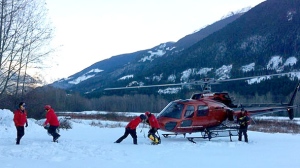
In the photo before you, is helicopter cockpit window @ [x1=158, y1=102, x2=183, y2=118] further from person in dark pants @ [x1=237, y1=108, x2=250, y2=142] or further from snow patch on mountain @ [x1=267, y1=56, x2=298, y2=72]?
snow patch on mountain @ [x1=267, y1=56, x2=298, y2=72]

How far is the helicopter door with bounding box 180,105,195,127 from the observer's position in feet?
52.7

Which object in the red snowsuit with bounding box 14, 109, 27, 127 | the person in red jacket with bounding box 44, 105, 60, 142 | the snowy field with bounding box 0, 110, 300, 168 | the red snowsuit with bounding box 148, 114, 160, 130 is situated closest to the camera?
the snowy field with bounding box 0, 110, 300, 168

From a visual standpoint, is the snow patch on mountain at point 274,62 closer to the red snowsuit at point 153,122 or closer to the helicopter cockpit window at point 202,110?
the helicopter cockpit window at point 202,110

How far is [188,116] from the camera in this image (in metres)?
16.2

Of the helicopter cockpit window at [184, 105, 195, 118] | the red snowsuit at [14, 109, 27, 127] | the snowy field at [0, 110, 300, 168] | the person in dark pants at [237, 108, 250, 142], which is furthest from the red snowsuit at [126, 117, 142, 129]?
the person in dark pants at [237, 108, 250, 142]

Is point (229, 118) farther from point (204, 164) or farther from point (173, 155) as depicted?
point (204, 164)

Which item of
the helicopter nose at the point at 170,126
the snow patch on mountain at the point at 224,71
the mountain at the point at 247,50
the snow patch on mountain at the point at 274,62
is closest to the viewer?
the helicopter nose at the point at 170,126

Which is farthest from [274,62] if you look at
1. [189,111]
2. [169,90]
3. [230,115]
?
[189,111]

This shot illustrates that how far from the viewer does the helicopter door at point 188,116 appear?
16.1 m

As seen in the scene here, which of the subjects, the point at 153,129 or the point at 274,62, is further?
the point at 274,62

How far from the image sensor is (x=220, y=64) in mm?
133625

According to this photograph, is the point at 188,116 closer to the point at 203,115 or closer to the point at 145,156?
the point at 203,115

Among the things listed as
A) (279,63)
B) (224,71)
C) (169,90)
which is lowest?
(169,90)

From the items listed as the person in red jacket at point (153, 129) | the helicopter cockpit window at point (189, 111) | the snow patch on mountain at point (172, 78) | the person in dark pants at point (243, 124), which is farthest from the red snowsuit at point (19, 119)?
the snow patch on mountain at point (172, 78)
